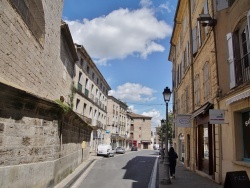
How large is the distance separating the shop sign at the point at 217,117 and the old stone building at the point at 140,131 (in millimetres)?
77035

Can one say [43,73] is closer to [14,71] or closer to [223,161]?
[14,71]

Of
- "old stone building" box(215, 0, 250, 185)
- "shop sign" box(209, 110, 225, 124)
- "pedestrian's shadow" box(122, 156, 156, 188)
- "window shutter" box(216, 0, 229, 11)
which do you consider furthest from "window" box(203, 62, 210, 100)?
"pedestrian's shadow" box(122, 156, 156, 188)

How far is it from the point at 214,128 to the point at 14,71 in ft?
27.2

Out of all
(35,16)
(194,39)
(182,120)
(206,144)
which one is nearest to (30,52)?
(35,16)

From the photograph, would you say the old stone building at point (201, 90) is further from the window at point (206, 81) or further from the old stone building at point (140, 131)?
the old stone building at point (140, 131)

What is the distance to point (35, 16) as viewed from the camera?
1141cm

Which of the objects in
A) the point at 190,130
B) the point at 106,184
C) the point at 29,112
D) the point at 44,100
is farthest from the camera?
the point at 190,130

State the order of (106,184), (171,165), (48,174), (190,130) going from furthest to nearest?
(190,130)
(171,165)
(106,184)
(48,174)

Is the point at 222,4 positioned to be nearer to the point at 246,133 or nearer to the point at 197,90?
the point at 246,133

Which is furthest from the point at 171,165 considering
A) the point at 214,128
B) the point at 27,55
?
the point at 27,55

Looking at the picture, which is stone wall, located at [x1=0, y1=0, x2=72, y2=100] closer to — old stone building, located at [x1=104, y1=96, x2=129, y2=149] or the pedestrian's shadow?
the pedestrian's shadow

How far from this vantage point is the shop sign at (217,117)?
30.8 feet

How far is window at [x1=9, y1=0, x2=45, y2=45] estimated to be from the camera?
32.6 ft

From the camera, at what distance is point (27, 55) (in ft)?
31.8
